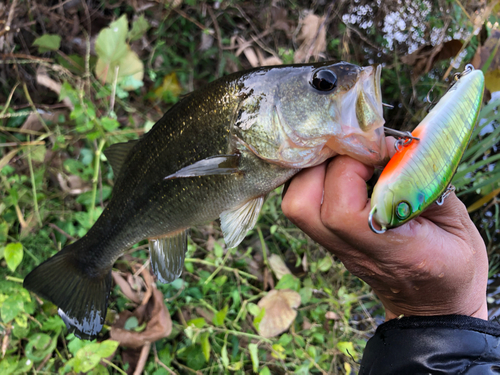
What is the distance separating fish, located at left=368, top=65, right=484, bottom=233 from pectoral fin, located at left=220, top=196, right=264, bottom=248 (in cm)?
54

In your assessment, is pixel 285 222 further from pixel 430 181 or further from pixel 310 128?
pixel 430 181

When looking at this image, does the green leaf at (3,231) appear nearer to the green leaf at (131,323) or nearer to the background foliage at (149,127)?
the background foliage at (149,127)

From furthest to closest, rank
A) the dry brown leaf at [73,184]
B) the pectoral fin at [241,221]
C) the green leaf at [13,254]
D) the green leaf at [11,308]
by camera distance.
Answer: the dry brown leaf at [73,184], the green leaf at [13,254], the green leaf at [11,308], the pectoral fin at [241,221]

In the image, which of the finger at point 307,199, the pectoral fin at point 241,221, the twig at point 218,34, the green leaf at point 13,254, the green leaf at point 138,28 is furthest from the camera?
the twig at point 218,34

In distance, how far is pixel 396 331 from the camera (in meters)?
1.26

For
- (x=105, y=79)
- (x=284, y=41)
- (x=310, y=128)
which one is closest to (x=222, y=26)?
(x=284, y=41)

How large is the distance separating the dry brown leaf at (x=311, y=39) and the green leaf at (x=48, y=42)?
Answer: 189 centimetres

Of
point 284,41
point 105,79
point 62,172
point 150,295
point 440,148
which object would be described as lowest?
point 150,295

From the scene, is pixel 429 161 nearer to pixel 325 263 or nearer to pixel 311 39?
pixel 325 263

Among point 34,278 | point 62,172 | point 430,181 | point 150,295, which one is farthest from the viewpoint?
point 62,172

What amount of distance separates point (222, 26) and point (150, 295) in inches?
94.1

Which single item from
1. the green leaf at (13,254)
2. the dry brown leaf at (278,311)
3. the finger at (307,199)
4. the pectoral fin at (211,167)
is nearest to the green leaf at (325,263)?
the dry brown leaf at (278,311)

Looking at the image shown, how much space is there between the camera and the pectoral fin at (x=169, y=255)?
4.98 ft

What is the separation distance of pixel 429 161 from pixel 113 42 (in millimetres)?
2357
